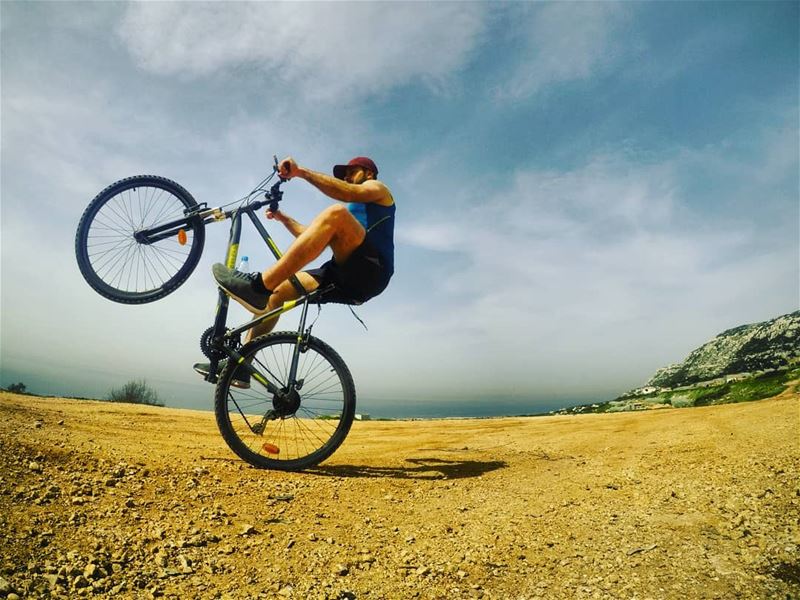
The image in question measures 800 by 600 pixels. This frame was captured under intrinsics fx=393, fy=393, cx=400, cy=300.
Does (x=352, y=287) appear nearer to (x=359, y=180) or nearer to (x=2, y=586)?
(x=359, y=180)

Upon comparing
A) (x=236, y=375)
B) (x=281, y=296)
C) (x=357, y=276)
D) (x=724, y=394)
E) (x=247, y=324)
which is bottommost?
(x=724, y=394)

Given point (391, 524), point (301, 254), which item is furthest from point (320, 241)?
point (391, 524)

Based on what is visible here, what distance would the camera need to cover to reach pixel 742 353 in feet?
54.3

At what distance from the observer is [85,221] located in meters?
5.38

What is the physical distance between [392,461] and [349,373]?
1.41 meters

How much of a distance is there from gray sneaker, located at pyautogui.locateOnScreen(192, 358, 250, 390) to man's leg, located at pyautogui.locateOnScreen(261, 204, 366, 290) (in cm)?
102

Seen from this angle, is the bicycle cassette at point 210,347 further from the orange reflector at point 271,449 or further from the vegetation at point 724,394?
the vegetation at point 724,394

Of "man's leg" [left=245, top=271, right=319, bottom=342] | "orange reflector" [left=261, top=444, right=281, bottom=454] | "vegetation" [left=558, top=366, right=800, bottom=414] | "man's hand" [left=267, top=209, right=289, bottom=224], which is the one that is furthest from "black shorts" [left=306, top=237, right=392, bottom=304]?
"vegetation" [left=558, top=366, right=800, bottom=414]

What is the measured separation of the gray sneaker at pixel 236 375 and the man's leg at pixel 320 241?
102 cm

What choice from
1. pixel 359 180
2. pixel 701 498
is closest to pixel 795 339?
pixel 701 498

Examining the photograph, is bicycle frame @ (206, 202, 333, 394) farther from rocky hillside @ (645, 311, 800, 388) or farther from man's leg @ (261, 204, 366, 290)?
rocky hillside @ (645, 311, 800, 388)

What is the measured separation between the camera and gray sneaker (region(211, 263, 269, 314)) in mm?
4336

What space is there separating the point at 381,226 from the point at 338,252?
0.56m

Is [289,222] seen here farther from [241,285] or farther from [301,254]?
[301,254]
